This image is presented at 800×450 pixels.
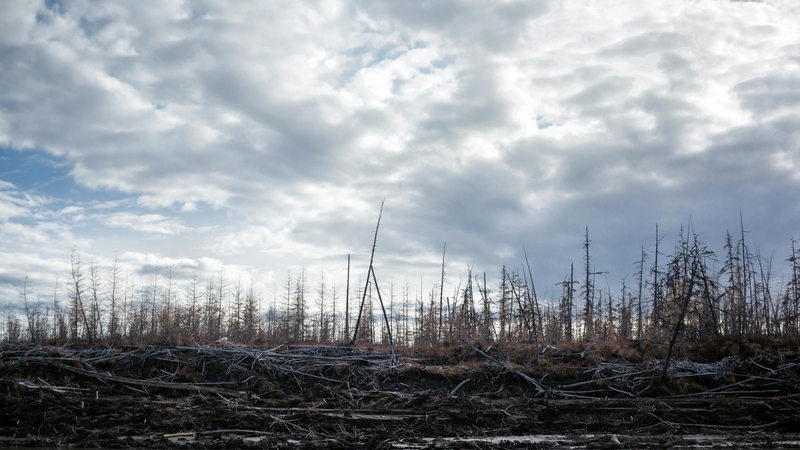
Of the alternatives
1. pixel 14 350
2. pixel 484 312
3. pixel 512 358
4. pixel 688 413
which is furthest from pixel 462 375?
pixel 484 312

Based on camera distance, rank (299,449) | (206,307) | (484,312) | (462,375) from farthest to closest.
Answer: (206,307)
(484,312)
(462,375)
(299,449)

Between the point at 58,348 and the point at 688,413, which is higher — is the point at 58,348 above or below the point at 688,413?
above

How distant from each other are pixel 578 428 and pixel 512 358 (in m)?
5.34

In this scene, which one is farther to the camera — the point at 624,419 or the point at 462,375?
the point at 462,375

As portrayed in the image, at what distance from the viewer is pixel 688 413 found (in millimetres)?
14828

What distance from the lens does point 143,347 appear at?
19453 millimetres

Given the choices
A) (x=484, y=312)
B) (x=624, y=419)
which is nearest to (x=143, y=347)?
(x=624, y=419)

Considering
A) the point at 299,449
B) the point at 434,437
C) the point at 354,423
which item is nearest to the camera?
the point at 299,449

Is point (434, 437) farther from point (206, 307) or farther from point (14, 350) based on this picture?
point (206, 307)

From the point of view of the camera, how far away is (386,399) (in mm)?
16234

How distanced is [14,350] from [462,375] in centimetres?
1537

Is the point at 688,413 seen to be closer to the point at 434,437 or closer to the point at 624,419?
the point at 624,419

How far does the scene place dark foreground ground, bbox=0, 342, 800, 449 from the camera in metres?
12.9

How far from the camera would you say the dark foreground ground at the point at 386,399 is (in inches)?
507
